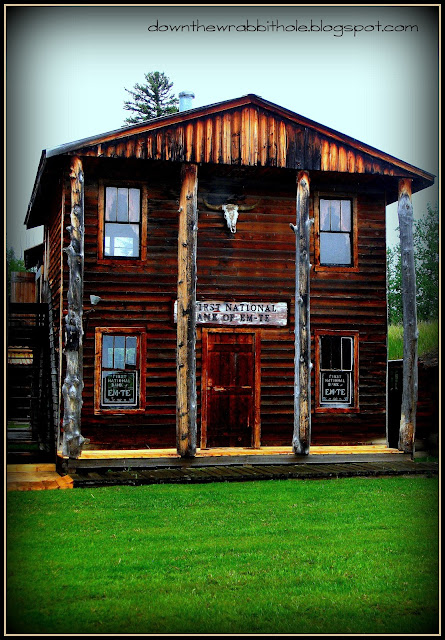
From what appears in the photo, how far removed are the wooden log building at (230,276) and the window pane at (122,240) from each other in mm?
32

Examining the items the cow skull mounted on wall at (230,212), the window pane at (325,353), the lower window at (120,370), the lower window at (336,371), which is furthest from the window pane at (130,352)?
the window pane at (325,353)

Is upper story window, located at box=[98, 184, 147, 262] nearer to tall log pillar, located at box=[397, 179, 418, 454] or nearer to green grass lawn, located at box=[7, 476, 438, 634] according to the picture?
tall log pillar, located at box=[397, 179, 418, 454]

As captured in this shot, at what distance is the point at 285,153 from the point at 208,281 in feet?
11.1

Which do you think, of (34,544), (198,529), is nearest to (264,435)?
(198,529)

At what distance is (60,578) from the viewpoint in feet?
21.8

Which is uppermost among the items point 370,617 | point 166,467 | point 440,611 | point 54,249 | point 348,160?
point 348,160

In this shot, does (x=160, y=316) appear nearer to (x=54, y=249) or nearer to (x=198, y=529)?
(x=54, y=249)

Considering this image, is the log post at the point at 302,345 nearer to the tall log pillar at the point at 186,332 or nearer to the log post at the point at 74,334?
the tall log pillar at the point at 186,332

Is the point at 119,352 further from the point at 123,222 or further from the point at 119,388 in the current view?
the point at 123,222

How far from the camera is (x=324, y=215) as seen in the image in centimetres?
1767

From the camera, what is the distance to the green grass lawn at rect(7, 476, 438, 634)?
4.75 m

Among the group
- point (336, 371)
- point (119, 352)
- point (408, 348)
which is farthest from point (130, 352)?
point (408, 348)

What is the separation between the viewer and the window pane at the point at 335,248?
695 inches

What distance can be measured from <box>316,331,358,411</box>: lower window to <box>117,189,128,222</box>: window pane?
5276 mm
